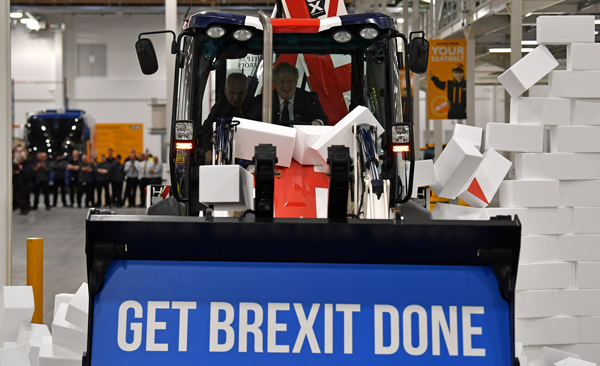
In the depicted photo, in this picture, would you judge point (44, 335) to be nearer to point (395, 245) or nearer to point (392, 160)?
point (392, 160)

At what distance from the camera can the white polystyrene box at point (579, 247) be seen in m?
5.33

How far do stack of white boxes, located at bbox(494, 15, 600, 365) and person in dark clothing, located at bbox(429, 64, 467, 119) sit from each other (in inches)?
314

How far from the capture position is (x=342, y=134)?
4227 millimetres

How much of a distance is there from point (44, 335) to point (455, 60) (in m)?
10.4

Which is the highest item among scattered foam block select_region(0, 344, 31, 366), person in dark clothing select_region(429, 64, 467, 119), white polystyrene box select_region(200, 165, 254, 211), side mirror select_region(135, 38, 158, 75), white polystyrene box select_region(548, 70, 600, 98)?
person in dark clothing select_region(429, 64, 467, 119)

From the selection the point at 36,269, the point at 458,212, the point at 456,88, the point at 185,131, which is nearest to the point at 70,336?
the point at 185,131

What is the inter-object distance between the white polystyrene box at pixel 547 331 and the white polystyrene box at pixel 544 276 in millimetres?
235

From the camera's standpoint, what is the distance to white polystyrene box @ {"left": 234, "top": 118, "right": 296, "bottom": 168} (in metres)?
4.17

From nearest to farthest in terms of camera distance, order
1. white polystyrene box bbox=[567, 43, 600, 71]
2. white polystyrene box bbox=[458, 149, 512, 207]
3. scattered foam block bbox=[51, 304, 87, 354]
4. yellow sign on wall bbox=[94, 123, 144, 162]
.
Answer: scattered foam block bbox=[51, 304, 87, 354], white polystyrene box bbox=[567, 43, 600, 71], white polystyrene box bbox=[458, 149, 512, 207], yellow sign on wall bbox=[94, 123, 144, 162]

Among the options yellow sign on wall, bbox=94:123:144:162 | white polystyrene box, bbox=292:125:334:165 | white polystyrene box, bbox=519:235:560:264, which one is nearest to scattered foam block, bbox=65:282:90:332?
white polystyrene box, bbox=292:125:334:165

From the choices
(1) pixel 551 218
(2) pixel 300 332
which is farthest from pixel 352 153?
Answer: (1) pixel 551 218

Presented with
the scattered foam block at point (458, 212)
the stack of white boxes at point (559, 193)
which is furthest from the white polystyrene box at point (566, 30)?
the scattered foam block at point (458, 212)

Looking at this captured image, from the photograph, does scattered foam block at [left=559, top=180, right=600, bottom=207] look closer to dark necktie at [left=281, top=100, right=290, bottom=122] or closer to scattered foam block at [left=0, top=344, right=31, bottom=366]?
dark necktie at [left=281, top=100, right=290, bottom=122]

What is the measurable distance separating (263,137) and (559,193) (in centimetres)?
248
